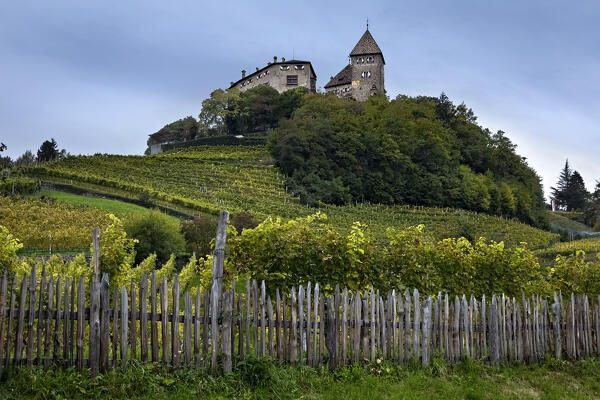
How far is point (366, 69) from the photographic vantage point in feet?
348

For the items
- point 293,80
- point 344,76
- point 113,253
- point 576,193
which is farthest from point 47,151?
point 576,193

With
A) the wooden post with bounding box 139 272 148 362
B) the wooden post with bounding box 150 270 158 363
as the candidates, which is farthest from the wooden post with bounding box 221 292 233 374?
the wooden post with bounding box 139 272 148 362

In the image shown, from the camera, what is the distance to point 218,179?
62844mm

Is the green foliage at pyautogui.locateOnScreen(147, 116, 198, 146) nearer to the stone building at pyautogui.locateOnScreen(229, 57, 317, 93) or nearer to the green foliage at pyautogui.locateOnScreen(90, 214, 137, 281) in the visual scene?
the stone building at pyautogui.locateOnScreen(229, 57, 317, 93)

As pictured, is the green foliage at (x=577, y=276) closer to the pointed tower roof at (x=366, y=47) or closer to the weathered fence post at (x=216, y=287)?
the weathered fence post at (x=216, y=287)

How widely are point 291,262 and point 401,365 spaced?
2620mm

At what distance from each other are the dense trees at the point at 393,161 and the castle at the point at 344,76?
932 centimetres

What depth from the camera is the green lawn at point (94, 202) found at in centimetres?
3947

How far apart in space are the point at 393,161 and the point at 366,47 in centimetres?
3450

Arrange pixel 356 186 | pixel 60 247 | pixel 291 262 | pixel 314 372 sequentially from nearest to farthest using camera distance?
pixel 314 372 < pixel 291 262 < pixel 60 247 < pixel 356 186

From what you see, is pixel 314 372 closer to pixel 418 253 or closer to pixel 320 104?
pixel 418 253

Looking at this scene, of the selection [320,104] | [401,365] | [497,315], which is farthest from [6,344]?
[320,104]

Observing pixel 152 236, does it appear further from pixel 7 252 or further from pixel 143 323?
pixel 143 323

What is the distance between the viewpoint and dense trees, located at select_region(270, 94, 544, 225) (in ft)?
248
